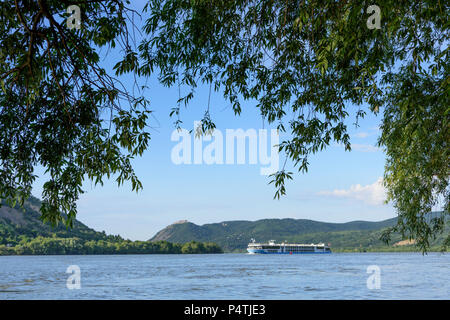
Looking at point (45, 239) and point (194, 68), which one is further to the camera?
point (45, 239)

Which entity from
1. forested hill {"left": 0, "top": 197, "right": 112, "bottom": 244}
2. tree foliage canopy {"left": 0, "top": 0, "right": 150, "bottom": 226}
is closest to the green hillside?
forested hill {"left": 0, "top": 197, "right": 112, "bottom": 244}

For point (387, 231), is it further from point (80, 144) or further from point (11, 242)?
point (11, 242)

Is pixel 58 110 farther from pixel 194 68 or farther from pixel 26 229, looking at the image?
pixel 26 229

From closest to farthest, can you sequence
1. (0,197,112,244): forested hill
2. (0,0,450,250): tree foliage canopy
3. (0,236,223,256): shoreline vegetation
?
(0,0,450,250): tree foliage canopy → (0,197,112,244): forested hill → (0,236,223,256): shoreline vegetation

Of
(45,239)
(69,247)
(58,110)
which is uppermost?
(58,110)

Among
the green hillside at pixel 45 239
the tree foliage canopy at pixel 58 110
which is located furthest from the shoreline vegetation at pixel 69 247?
the tree foliage canopy at pixel 58 110

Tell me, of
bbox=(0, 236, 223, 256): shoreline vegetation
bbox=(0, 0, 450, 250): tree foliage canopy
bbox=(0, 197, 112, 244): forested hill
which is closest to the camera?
bbox=(0, 0, 450, 250): tree foliage canopy

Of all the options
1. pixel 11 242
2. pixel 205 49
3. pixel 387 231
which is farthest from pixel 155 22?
pixel 11 242

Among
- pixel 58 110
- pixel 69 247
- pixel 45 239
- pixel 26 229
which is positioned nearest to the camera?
pixel 58 110

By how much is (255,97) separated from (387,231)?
725 cm

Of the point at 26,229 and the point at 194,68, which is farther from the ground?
the point at 194,68

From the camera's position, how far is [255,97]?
8141 mm

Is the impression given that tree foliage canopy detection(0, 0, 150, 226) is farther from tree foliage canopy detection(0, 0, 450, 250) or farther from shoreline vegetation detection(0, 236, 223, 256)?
shoreline vegetation detection(0, 236, 223, 256)

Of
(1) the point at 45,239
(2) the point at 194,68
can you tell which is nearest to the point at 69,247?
(1) the point at 45,239
